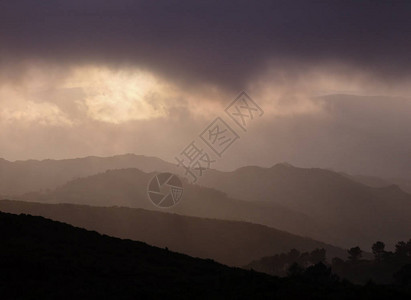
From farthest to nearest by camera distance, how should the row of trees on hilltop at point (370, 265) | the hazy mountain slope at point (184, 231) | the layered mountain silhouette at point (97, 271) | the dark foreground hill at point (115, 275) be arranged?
1. the hazy mountain slope at point (184, 231)
2. the row of trees on hilltop at point (370, 265)
3. the layered mountain silhouette at point (97, 271)
4. the dark foreground hill at point (115, 275)

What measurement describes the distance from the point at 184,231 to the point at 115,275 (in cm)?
11574

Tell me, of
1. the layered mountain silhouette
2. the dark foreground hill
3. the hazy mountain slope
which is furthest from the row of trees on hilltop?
the dark foreground hill

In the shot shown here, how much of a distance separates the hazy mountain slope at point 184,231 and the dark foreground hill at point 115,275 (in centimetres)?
8863

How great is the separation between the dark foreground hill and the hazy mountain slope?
88.6 m

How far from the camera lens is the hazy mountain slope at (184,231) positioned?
130625mm

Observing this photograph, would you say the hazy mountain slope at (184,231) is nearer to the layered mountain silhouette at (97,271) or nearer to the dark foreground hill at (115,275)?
the layered mountain silhouette at (97,271)

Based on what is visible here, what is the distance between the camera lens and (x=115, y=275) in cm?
3002

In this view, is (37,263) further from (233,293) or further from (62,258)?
(233,293)

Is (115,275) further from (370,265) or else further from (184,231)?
(184,231)

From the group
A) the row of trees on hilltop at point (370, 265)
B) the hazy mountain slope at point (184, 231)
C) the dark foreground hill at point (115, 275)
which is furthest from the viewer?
the hazy mountain slope at point (184, 231)

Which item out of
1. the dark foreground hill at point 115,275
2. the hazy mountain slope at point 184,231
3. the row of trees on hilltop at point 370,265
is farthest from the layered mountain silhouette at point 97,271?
the hazy mountain slope at point 184,231

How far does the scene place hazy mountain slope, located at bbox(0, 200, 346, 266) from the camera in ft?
429

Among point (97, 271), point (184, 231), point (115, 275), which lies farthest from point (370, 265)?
point (184, 231)

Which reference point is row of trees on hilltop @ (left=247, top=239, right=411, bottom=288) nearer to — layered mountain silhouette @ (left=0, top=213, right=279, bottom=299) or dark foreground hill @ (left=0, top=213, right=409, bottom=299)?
layered mountain silhouette @ (left=0, top=213, right=279, bottom=299)
